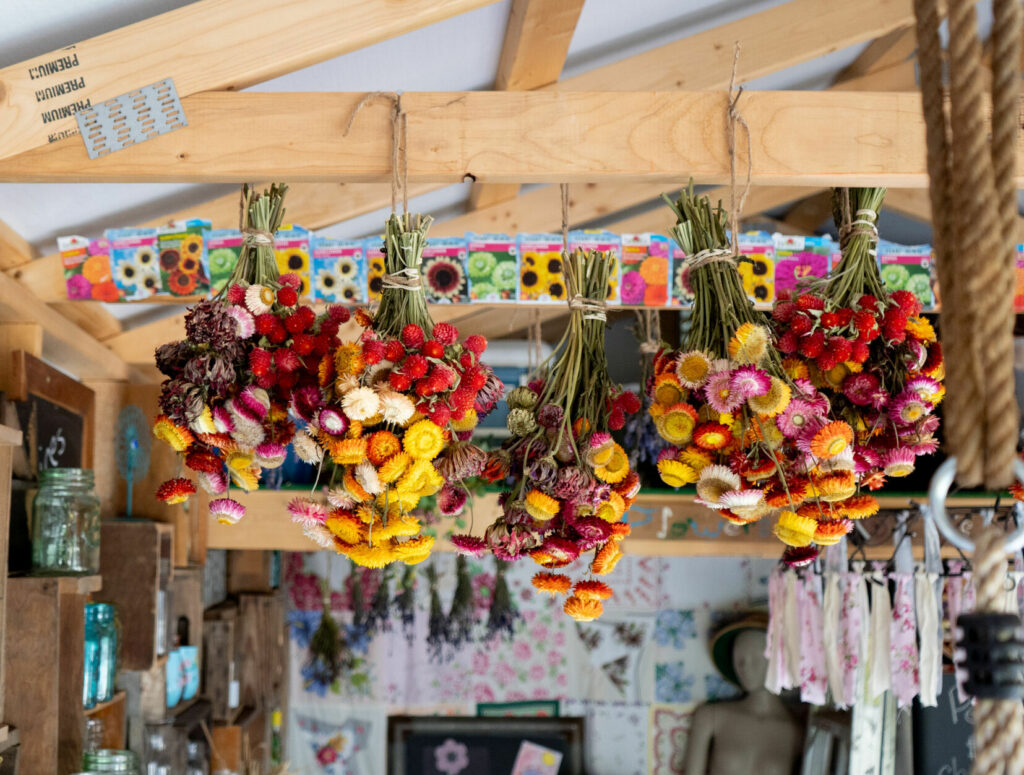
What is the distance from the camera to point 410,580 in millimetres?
5312

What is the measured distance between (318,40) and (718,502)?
112cm

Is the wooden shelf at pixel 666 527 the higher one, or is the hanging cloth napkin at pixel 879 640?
the wooden shelf at pixel 666 527

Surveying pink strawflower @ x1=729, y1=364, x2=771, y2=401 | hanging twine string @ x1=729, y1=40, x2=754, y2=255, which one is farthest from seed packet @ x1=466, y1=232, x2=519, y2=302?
pink strawflower @ x1=729, y1=364, x2=771, y2=401

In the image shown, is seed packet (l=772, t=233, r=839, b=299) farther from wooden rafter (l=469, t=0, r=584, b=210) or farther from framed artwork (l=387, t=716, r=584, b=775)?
framed artwork (l=387, t=716, r=584, b=775)

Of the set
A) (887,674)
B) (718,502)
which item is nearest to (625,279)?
(718,502)

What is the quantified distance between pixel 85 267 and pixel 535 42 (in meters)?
1.41

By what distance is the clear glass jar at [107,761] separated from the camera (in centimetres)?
287

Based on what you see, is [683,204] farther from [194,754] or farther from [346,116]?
[194,754]

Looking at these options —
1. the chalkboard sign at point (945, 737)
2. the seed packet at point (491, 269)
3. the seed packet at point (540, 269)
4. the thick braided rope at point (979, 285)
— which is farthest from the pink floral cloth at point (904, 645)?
the thick braided rope at point (979, 285)

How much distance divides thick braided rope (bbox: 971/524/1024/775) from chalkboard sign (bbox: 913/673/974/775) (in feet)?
14.0

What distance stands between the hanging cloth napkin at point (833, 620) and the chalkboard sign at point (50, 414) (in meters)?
2.74

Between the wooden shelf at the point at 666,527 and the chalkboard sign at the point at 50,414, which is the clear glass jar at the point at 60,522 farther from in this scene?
the wooden shelf at the point at 666,527

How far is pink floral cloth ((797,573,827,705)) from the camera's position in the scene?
4066 mm

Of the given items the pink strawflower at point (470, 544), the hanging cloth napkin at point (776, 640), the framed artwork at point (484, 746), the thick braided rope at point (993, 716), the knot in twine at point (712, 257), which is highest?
the knot in twine at point (712, 257)
